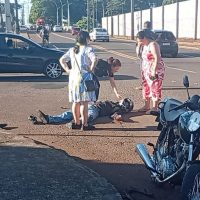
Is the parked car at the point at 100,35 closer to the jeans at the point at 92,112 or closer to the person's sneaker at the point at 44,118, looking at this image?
the jeans at the point at 92,112

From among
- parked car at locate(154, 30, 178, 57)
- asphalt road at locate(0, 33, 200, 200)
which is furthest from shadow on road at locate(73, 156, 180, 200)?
parked car at locate(154, 30, 178, 57)

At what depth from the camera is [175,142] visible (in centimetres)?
532

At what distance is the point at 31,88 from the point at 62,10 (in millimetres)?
121663

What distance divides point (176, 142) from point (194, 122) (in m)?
0.68

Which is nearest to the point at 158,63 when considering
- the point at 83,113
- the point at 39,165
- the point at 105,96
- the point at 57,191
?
the point at 83,113

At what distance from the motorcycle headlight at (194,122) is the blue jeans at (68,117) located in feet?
16.3

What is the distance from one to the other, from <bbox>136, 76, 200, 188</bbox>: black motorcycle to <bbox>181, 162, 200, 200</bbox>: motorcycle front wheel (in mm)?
110

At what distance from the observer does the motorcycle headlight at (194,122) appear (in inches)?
181

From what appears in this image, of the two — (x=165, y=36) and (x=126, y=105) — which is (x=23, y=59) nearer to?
(x=126, y=105)

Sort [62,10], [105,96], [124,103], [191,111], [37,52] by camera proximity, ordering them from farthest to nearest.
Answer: [62,10]
[37,52]
[105,96]
[124,103]
[191,111]

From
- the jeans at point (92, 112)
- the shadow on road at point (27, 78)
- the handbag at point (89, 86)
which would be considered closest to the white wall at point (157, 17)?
the shadow on road at point (27, 78)

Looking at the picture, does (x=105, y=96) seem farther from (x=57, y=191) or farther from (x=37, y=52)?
(x=57, y=191)

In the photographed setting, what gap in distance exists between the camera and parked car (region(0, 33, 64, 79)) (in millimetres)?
18062

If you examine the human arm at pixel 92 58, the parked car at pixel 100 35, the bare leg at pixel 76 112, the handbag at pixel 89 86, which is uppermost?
the human arm at pixel 92 58
